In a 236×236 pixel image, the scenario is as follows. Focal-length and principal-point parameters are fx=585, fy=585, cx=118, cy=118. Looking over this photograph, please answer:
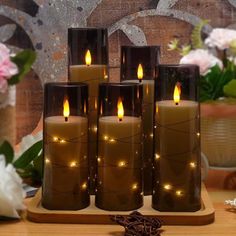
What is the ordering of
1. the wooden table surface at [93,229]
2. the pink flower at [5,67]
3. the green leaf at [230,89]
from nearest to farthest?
the wooden table surface at [93,229]
the pink flower at [5,67]
the green leaf at [230,89]

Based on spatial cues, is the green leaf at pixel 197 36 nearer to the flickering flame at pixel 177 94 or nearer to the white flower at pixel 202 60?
the white flower at pixel 202 60

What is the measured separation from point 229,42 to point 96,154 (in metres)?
0.40

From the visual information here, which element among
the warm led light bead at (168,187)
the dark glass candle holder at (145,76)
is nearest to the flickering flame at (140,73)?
the dark glass candle holder at (145,76)

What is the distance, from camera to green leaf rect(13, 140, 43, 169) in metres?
1.08

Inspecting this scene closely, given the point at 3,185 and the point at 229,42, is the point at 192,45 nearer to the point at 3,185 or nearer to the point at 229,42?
the point at 229,42

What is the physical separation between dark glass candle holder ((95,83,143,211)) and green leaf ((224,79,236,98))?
9.4 inches

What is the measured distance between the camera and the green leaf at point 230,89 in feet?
3.71

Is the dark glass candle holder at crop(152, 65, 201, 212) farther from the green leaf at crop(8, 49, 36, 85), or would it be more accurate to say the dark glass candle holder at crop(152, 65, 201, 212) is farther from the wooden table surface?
the green leaf at crop(8, 49, 36, 85)

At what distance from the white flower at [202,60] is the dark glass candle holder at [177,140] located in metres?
0.19

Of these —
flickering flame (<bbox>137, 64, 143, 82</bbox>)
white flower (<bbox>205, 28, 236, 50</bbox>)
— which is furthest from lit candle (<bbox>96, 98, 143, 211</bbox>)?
white flower (<bbox>205, 28, 236, 50</bbox>)

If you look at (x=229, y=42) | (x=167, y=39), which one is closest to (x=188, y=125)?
(x=229, y=42)

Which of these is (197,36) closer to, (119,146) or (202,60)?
(202,60)

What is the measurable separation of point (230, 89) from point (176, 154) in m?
0.25

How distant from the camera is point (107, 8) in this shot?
135 cm
